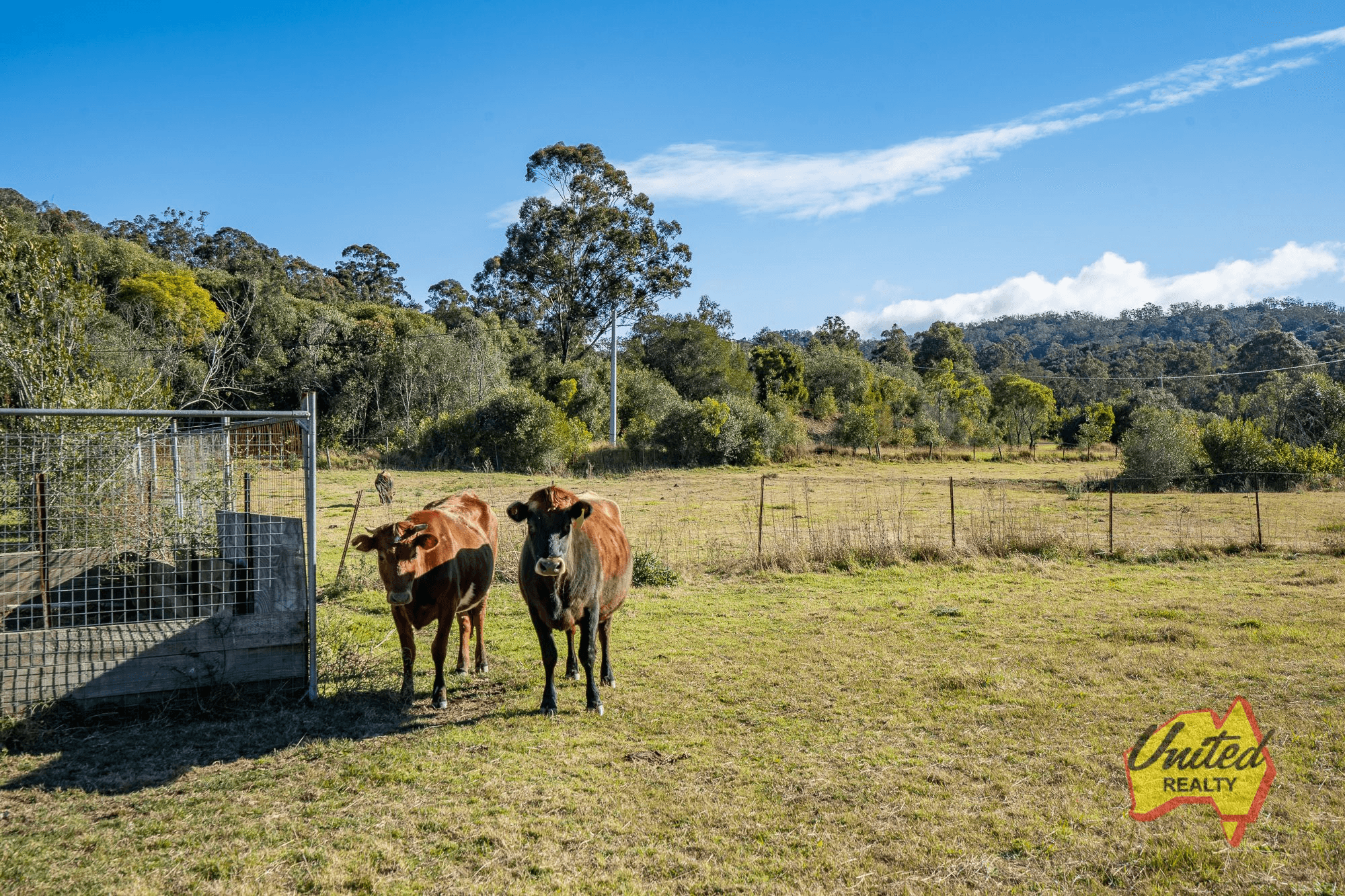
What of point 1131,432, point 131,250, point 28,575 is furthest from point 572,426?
point 131,250

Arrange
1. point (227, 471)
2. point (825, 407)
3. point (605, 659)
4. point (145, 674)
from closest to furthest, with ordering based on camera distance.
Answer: point (145, 674), point (605, 659), point (227, 471), point (825, 407)

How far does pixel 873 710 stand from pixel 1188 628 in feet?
15.9

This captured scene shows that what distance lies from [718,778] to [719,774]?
0.06 metres

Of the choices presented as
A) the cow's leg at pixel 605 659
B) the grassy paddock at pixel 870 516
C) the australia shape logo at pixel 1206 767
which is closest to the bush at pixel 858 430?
the grassy paddock at pixel 870 516

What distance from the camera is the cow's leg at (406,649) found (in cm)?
648

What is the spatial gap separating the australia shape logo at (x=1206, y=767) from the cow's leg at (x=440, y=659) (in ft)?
16.5

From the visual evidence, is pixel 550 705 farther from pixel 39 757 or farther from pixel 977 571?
pixel 977 571

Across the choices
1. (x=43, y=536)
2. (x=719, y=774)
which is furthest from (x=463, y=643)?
(x=43, y=536)

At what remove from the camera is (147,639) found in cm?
595

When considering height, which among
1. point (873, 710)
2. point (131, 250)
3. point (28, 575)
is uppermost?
point (131, 250)

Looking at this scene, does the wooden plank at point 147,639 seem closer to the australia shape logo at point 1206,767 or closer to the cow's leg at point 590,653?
the cow's leg at point 590,653

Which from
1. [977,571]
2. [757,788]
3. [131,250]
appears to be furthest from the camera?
[131,250]

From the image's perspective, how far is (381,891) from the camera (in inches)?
150

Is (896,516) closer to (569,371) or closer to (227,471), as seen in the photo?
(227,471)
